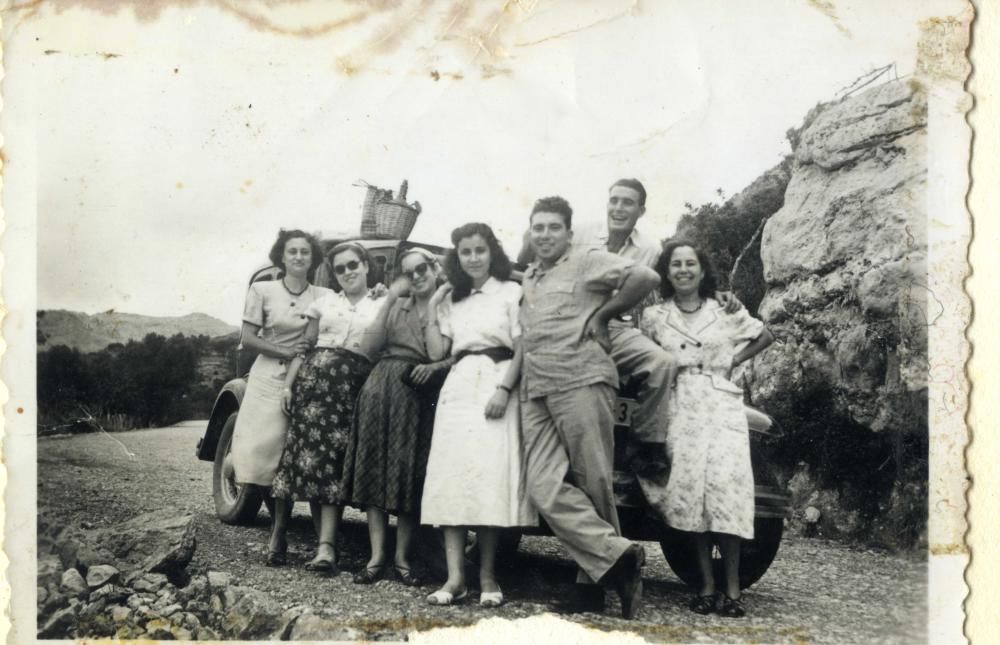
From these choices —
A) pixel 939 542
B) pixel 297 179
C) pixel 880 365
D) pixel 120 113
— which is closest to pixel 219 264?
pixel 297 179

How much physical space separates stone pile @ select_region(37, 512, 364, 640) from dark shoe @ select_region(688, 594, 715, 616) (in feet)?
5.73

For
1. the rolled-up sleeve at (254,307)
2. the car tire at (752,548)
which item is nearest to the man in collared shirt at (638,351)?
the car tire at (752,548)

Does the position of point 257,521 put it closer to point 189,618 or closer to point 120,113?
point 189,618

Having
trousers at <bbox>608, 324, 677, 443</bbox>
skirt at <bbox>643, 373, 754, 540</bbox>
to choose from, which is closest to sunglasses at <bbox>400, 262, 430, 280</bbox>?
trousers at <bbox>608, 324, 677, 443</bbox>

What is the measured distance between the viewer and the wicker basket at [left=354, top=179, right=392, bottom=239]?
15.5ft

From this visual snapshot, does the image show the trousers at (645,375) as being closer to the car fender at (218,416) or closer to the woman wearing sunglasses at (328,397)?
the woman wearing sunglasses at (328,397)

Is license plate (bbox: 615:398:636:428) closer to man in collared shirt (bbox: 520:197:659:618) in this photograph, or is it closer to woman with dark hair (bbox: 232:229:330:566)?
man in collared shirt (bbox: 520:197:659:618)

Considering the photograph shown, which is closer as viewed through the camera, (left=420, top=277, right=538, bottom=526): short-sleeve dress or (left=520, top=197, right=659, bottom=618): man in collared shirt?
(left=520, top=197, right=659, bottom=618): man in collared shirt

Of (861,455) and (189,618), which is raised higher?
(861,455)

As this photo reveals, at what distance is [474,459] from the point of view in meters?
4.29

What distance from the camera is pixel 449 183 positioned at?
4.75m

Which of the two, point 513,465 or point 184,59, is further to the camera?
point 184,59

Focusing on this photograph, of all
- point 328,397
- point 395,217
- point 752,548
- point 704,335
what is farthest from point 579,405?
point 395,217

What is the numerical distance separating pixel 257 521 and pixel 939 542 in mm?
3320
